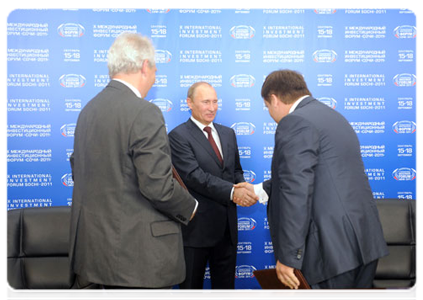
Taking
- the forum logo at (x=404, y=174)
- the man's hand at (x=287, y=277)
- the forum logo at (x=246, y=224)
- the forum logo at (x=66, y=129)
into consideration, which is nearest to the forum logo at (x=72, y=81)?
the forum logo at (x=66, y=129)

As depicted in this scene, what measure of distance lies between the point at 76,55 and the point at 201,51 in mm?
1018

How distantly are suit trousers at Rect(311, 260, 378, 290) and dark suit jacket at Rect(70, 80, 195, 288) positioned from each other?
2.15 feet

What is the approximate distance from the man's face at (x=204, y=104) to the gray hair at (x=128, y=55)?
125 centimetres

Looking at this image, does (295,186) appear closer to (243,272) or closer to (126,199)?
(126,199)

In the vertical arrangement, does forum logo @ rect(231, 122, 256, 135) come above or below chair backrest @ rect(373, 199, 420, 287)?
above

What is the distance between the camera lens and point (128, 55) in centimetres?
189

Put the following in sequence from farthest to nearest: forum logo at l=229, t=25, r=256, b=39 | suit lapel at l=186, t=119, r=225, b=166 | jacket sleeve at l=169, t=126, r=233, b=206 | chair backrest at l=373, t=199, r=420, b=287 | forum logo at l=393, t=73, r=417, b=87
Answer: forum logo at l=393, t=73, r=417, b=87 → forum logo at l=229, t=25, r=256, b=39 → suit lapel at l=186, t=119, r=225, b=166 → jacket sleeve at l=169, t=126, r=233, b=206 → chair backrest at l=373, t=199, r=420, b=287

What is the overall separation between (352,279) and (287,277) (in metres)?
0.30

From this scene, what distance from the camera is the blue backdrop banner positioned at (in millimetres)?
3502

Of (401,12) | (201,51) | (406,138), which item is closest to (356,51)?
(401,12)

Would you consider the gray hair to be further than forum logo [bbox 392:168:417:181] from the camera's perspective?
No

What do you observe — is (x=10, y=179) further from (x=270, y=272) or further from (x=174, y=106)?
(x=270, y=272)

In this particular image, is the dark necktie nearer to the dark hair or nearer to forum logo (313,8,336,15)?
the dark hair

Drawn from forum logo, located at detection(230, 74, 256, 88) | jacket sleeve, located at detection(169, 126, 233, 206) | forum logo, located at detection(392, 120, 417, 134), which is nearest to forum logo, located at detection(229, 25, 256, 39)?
forum logo, located at detection(230, 74, 256, 88)
